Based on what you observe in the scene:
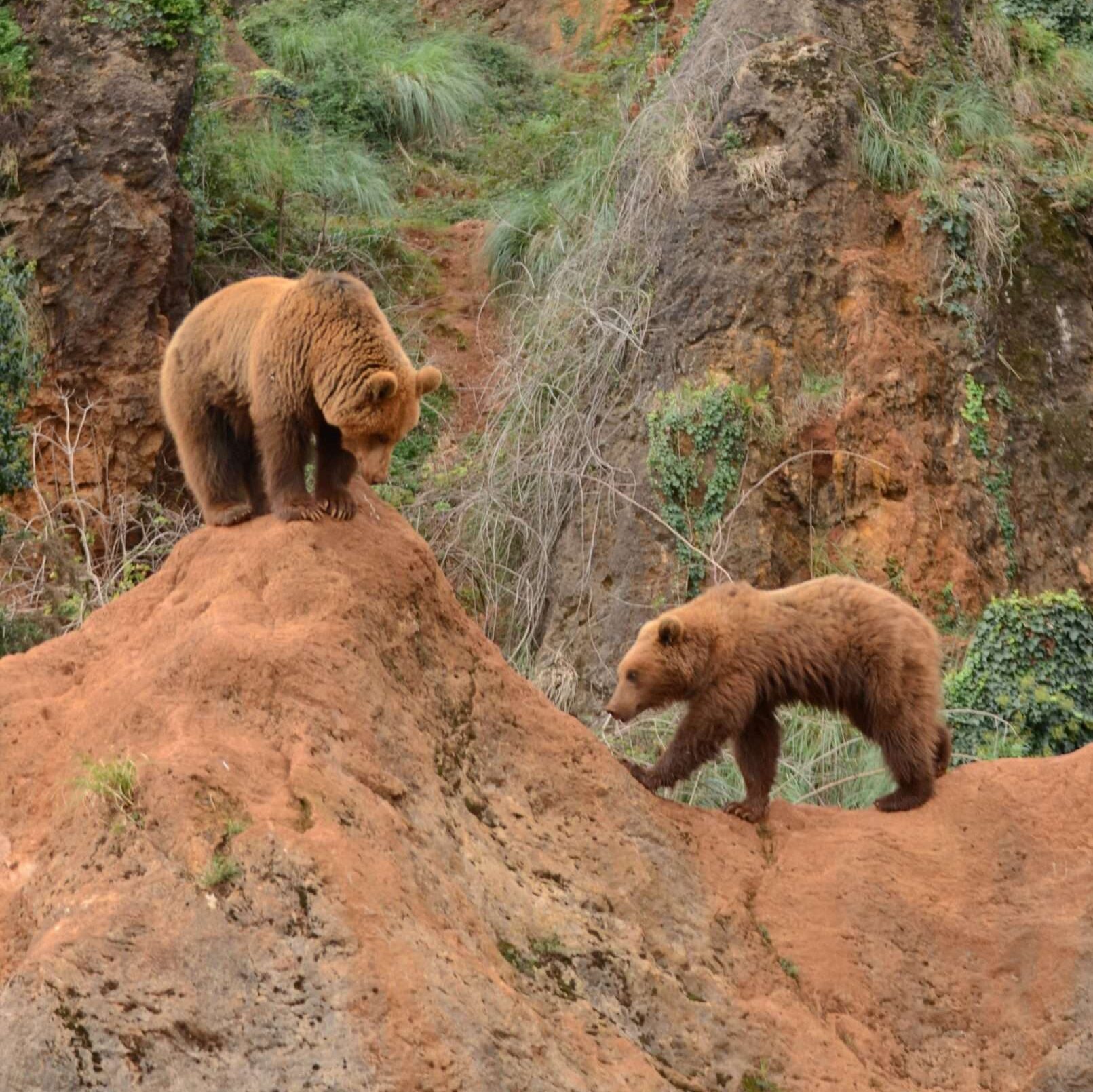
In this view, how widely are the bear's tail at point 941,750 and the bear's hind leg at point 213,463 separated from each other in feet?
11.5

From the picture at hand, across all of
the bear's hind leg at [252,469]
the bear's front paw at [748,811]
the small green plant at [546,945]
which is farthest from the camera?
the bear's hind leg at [252,469]

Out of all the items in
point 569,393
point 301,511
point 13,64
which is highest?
point 13,64

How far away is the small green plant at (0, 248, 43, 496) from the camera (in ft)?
40.2

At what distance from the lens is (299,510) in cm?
679

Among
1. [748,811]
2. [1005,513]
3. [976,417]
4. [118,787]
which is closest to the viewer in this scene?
[118,787]

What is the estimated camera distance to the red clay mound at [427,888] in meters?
4.58

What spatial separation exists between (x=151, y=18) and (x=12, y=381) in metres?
5.78

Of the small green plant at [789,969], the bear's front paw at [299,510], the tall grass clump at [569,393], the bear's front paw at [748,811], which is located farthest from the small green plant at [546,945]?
the tall grass clump at [569,393]

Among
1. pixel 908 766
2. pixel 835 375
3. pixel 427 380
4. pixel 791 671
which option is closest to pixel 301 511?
pixel 427 380

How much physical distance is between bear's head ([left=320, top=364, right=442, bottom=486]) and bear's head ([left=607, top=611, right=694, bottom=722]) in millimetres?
1668

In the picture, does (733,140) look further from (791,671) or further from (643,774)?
(643,774)

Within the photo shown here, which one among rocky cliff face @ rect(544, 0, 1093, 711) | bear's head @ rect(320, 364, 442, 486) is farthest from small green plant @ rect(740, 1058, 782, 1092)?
rocky cliff face @ rect(544, 0, 1093, 711)

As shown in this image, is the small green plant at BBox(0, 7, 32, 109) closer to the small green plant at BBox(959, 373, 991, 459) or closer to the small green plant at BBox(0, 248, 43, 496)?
the small green plant at BBox(0, 248, 43, 496)

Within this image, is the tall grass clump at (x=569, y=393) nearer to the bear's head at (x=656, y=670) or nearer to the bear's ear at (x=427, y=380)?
the bear's head at (x=656, y=670)
